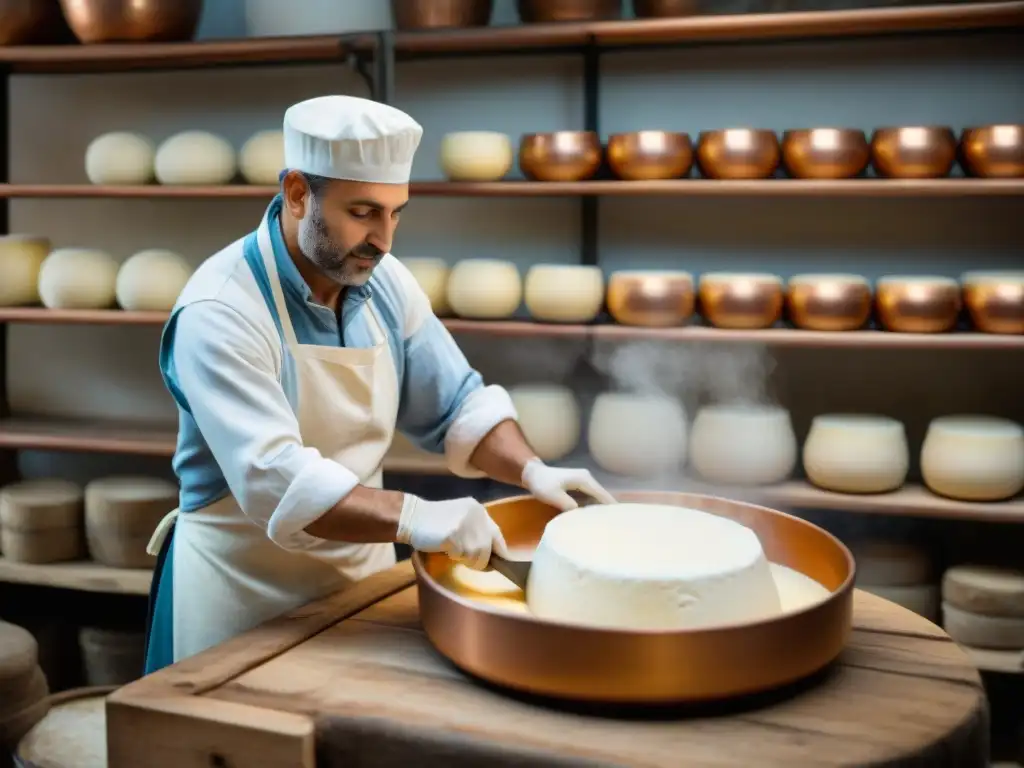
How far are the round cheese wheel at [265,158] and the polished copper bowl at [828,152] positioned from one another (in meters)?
1.38

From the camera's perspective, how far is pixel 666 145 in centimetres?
276

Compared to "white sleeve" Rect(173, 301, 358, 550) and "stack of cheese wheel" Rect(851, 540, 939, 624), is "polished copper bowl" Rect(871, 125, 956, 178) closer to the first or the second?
"stack of cheese wheel" Rect(851, 540, 939, 624)

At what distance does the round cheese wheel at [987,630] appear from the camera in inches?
103

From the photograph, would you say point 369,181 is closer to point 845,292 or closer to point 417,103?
point 845,292

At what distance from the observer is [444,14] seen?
289 cm

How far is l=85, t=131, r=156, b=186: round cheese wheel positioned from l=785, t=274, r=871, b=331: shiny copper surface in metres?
1.88

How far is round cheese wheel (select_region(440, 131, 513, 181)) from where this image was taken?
9.43 feet

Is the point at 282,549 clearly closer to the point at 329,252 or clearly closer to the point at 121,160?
the point at 329,252

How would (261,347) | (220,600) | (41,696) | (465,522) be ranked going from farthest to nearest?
(41,696) < (220,600) < (261,347) < (465,522)

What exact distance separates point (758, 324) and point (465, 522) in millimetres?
1562

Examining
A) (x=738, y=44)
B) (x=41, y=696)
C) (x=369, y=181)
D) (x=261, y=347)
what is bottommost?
(x=41, y=696)

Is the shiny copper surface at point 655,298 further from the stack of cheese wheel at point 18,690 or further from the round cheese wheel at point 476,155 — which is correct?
the stack of cheese wheel at point 18,690

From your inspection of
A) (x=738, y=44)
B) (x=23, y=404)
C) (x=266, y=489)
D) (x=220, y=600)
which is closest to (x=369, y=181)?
(x=266, y=489)

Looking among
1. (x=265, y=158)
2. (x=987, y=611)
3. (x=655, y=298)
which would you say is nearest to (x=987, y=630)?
(x=987, y=611)
